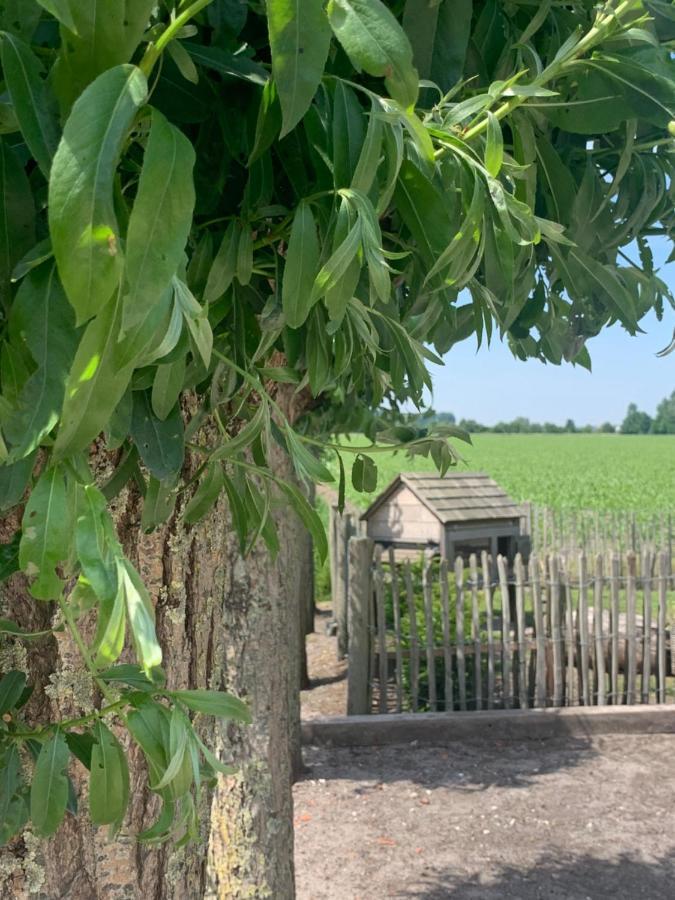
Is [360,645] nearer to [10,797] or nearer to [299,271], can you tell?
[10,797]

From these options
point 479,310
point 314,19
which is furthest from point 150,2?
point 479,310

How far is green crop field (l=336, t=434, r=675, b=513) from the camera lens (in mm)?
29953

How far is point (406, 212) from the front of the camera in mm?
889

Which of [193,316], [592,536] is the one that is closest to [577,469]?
[592,536]

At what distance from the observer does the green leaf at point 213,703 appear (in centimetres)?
88

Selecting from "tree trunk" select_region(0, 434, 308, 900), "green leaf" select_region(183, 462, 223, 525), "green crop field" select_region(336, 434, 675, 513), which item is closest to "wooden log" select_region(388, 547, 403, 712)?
"tree trunk" select_region(0, 434, 308, 900)

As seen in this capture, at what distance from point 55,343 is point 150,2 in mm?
263

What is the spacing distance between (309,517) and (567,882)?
4.03 meters

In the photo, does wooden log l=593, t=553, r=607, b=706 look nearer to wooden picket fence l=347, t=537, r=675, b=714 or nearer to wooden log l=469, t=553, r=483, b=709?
wooden picket fence l=347, t=537, r=675, b=714

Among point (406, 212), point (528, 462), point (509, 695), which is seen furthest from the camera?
point (528, 462)

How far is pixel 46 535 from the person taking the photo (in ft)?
2.26

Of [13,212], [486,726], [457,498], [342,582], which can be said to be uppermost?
[13,212]

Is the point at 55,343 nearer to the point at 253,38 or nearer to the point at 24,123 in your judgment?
the point at 24,123

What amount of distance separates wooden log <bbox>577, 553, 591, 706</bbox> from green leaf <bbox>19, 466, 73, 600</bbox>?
20.5 feet
